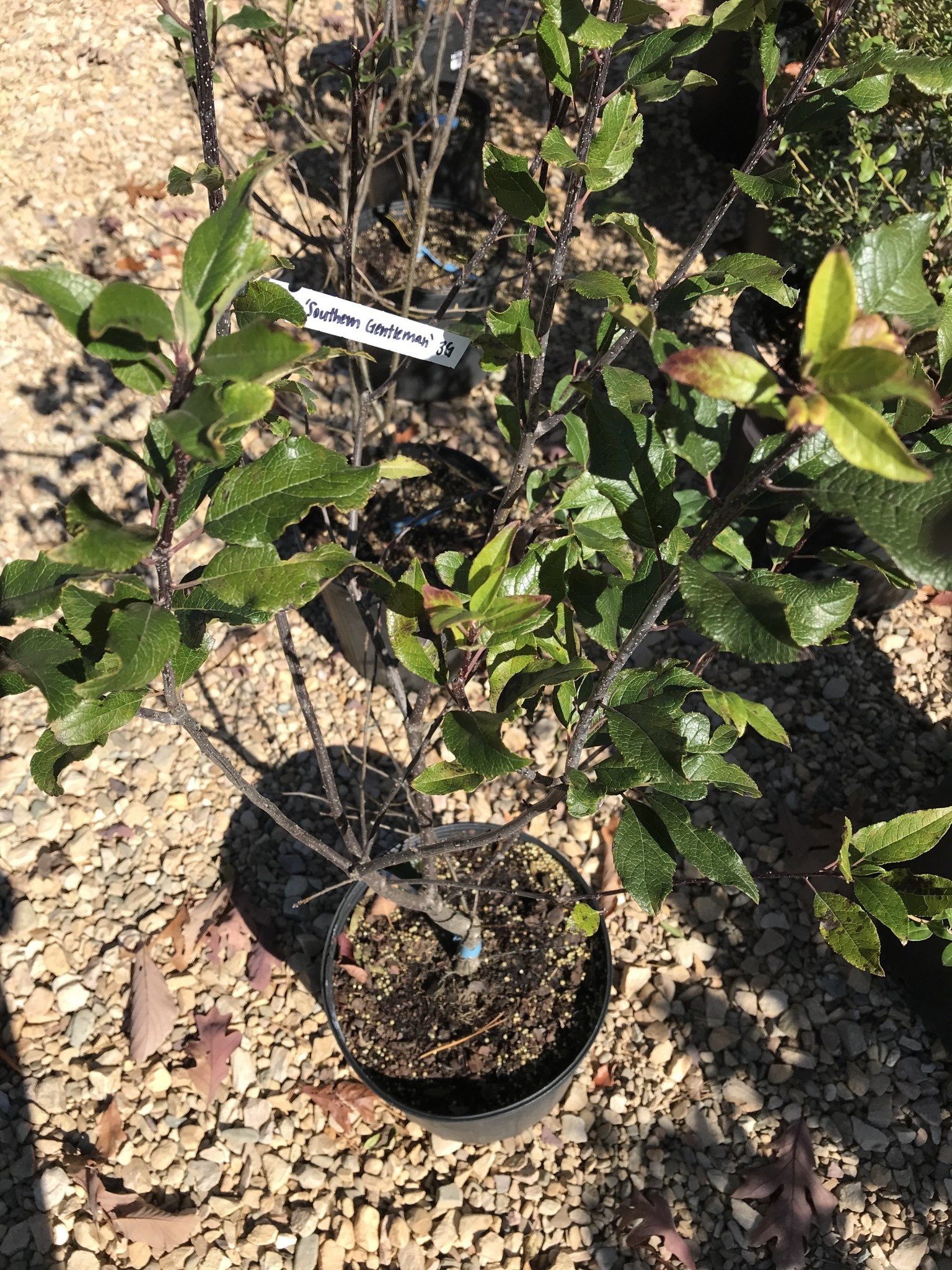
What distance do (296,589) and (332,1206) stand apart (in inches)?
65.2

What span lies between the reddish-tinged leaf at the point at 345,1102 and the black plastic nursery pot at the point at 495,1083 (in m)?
0.14

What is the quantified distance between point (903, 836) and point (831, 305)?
79cm

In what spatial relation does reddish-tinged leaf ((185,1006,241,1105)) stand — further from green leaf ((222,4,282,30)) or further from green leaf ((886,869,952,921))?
green leaf ((222,4,282,30))

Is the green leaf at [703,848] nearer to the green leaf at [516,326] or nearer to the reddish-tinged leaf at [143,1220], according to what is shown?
the green leaf at [516,326]

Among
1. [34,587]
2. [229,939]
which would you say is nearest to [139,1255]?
[229,939]

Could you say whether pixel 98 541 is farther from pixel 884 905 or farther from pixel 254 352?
pixel 884 905

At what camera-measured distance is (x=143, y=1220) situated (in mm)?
1944

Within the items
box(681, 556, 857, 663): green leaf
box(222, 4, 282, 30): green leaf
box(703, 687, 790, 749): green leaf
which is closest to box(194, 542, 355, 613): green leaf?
box(681, 556, 857, 663): green leaf

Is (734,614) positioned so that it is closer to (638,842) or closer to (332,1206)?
(638,842)

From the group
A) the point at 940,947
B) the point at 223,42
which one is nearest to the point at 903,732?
the point at 940,947

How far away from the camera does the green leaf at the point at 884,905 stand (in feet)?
3.80

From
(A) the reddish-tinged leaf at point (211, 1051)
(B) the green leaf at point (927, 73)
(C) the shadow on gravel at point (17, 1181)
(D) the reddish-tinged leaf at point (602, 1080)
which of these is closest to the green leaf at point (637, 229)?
(B) the green leaf at point (927, 73)

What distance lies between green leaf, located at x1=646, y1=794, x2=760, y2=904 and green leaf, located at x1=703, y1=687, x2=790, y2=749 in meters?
0.22

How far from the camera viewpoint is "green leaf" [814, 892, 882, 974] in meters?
1.17
